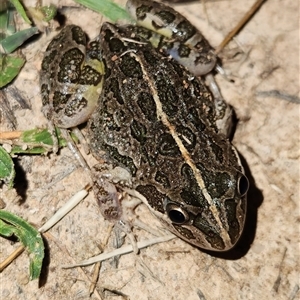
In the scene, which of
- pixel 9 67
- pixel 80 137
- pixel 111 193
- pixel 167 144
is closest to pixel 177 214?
pixel 167 144

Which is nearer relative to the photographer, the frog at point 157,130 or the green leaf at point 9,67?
the frog at point 157,130

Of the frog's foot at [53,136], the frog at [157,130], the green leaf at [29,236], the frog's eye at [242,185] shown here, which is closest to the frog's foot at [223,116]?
the frog at [157,130]

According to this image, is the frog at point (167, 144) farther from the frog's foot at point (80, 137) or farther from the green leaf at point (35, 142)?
the green leaf at point (35, 142)

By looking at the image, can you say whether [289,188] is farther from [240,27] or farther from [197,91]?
[240,27]

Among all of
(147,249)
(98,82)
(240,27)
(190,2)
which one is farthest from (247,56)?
(147,249)

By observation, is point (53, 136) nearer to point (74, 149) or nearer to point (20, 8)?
point (74, 149)

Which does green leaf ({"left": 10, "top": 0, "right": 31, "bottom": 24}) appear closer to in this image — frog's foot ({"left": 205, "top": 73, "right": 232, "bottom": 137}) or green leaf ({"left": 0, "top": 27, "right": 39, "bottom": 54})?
green leaf ({"left": 0, "top": 27, "right": 39, "bottom": 54})
